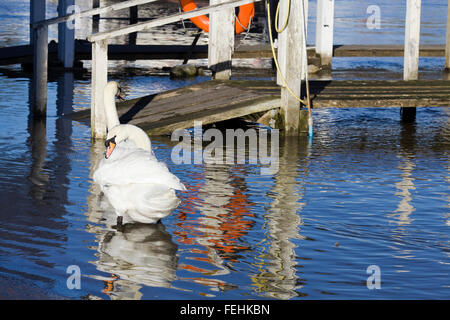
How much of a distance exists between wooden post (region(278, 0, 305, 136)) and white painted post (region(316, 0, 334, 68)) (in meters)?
6.53

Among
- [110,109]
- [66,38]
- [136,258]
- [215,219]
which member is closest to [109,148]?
[215,219]

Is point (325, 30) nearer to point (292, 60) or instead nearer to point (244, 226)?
point (292, 60)

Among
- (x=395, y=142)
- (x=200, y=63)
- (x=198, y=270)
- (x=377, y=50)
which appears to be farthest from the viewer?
(x=200, y=63)

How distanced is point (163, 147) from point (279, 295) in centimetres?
553

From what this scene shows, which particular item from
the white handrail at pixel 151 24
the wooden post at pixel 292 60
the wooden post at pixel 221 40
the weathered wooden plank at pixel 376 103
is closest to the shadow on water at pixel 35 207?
the white handrail at pixel 151 24

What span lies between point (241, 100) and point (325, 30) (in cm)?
724

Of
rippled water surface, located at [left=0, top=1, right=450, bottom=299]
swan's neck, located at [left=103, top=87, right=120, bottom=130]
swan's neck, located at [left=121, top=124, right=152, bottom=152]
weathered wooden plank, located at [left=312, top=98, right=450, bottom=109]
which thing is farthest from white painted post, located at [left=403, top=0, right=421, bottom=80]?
swan's neck, located at [left=121, top=124, right=152, bottom=152]

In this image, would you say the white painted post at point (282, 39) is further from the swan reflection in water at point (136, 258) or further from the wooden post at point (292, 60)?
the swan reflection in water at point (136, 258)

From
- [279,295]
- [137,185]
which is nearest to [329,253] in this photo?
[279,295]

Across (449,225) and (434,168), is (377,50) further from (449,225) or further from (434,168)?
(449,225)

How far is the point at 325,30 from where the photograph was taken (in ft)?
60.8

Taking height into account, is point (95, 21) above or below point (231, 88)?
above
